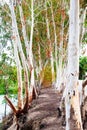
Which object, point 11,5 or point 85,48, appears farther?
A: point 85,48

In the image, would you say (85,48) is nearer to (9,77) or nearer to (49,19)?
(49,19)

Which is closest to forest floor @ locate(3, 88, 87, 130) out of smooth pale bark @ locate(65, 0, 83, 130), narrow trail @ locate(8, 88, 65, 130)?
narrow trail @ locate(8, 88, 65, 130)

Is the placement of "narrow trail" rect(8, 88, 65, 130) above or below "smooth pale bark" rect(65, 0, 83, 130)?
below

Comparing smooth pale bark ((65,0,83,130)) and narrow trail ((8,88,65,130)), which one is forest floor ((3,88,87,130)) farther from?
smooth pale bark ((65,0,83,130))

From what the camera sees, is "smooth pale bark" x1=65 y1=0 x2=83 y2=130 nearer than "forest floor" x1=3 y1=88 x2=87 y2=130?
Yes

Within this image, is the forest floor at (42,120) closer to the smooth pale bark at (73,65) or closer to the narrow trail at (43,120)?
the narrow trail at (43,120)

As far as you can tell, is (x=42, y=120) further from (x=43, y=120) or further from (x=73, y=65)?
(x=73, y=65)

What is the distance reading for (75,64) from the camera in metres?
6.65

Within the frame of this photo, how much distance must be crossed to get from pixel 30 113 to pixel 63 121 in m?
2.80

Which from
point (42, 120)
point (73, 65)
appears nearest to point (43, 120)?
point (42, 120)

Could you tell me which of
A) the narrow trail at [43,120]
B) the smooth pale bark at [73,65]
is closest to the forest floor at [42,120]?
the narrow trail at [43,120]

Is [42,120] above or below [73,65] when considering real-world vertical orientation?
below

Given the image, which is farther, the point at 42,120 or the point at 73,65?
the point at 42,120

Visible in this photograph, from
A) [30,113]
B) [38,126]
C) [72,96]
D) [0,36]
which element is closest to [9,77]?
[0,36]
